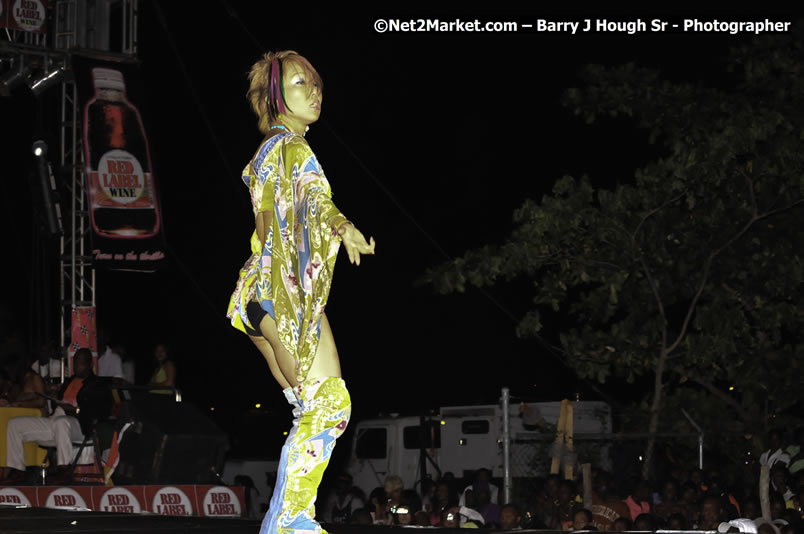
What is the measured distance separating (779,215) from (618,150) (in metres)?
6.83

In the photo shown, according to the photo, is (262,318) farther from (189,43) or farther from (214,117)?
(214,117)

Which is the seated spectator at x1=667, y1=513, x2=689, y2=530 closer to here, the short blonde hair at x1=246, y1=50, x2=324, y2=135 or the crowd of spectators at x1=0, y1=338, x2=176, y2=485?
the crowd of spectators at x1=0, y1=338, x2=176, y2=485

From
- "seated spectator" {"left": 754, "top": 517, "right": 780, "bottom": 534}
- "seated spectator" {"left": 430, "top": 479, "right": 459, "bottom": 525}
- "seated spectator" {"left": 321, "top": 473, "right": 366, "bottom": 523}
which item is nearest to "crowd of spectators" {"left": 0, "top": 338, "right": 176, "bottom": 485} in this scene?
"seated spectator" {"left": 430, "top": 479, "right": 459, "bottom": 525}

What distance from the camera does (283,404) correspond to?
2588 cm

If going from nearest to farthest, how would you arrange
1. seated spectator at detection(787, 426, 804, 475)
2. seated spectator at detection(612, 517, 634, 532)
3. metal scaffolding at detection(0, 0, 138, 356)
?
seated spectator at detection(612, 517, 634, 532) → seated spectator at detection(787, 426, 804, 475) → metal scaffolding at detection(0, 0, 138, 356)

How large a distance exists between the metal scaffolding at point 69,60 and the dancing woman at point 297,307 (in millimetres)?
9253

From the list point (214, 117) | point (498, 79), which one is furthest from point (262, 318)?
point (214, 117)

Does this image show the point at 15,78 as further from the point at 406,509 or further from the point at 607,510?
the point at 607,510

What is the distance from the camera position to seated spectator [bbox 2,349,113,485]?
9555 mm

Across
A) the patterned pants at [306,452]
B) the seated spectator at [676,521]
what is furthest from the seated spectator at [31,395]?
the patterned pants at [306,452]

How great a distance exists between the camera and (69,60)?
12359 millimetres

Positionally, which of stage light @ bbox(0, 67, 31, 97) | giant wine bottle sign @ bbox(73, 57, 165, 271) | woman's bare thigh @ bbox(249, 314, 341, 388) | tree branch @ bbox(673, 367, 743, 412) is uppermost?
stage light @ bbox(0, 67, 31, 97)

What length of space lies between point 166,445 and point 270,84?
557 centimetres

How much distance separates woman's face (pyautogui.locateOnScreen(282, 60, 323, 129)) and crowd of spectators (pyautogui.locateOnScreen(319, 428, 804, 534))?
440 centimetres
